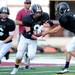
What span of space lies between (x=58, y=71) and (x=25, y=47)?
3.16 feet

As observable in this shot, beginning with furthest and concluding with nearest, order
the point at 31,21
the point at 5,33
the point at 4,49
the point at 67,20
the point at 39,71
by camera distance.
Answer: the point at 39,71 < the point at 5,33 < the point at 4,49 < the point at 31,21 < the point at 67,20

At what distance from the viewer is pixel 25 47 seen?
1290cm

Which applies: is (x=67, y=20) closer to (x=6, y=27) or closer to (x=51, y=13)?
(x=6, y=27)

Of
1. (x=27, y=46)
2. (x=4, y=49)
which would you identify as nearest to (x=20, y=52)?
(x=27, y=46)

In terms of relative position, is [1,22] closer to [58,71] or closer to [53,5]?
[58,71]

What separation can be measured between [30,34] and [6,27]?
580mm

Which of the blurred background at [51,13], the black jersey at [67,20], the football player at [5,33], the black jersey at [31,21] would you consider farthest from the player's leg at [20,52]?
the blurred background at [51,13]

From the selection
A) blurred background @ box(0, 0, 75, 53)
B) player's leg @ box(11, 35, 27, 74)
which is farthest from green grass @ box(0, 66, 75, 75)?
blurred background @ box(0, 0, 75, 53)

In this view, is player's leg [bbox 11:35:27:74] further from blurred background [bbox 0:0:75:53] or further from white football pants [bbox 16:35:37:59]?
blurred background [bbox 0:0:75:53]

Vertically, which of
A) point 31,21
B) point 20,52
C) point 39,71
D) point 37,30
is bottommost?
point 39,71

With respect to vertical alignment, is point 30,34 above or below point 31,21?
below

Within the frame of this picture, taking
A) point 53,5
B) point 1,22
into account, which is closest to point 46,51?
point 53,5

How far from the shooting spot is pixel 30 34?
1288 centimetres

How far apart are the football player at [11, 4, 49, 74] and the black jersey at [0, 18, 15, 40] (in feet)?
1.08
